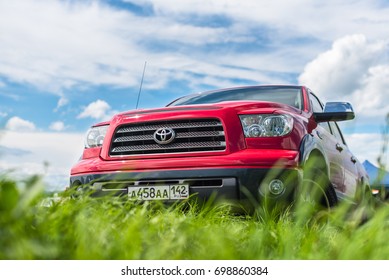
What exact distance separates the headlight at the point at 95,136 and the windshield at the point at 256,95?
49.0 inches

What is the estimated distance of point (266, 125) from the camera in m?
4.36

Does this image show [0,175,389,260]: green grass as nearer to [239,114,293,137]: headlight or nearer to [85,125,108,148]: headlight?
[239,114,293,137]: headlight

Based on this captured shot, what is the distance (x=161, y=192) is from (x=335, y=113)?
2056 mm

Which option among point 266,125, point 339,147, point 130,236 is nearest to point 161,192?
point 266,125

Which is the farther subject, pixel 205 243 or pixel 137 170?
pixel 137 170

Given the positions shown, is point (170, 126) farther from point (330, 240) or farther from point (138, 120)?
point (330, 240)

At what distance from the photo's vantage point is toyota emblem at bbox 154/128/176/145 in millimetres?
4527

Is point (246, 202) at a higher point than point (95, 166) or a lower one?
lower

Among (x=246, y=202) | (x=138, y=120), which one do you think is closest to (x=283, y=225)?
(x=246, y=202)

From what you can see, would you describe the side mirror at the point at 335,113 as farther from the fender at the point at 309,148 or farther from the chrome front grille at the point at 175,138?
the chrome front grille at the point at 175,138

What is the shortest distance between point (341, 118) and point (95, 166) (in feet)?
7.95

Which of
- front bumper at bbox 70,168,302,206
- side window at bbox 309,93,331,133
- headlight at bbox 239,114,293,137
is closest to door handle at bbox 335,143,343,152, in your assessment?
side window at bbox 309,93,331,133
